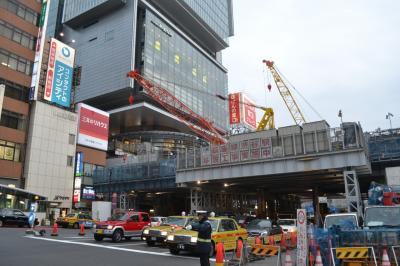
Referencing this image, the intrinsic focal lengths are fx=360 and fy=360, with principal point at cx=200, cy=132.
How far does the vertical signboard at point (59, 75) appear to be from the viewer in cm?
5484

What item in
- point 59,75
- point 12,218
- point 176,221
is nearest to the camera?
point 176,221

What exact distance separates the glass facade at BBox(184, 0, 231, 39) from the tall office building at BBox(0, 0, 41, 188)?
261 feet

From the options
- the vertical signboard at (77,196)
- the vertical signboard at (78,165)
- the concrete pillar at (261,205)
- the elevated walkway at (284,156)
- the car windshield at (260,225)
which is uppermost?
the vertical signboard at (78,165)

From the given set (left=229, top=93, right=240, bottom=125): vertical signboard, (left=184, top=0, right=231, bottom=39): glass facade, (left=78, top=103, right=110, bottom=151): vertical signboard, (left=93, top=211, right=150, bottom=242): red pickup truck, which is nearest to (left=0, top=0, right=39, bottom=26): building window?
(left=78, top=103, right=110, bottom=151): vertical signboard

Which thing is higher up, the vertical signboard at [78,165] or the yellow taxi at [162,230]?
the vertical signboard at [78,165]

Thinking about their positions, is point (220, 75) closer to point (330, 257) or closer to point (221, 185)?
point (221, 185)

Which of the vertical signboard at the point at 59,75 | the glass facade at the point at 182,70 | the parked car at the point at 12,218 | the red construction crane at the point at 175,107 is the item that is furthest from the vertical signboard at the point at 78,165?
the glass facade at the point at 182,70

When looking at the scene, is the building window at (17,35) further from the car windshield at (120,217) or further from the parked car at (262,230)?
the parked car at (262,230)

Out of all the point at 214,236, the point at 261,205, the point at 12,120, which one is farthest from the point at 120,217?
the point at 12,120

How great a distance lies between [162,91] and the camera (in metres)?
83.9

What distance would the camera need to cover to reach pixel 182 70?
117062 mm

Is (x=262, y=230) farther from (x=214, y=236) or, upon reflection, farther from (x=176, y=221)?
(x=214, y=236)

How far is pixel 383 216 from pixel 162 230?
34.3 feet

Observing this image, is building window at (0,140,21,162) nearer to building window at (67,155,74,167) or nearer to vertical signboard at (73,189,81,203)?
building window at (67,155,74,167)
